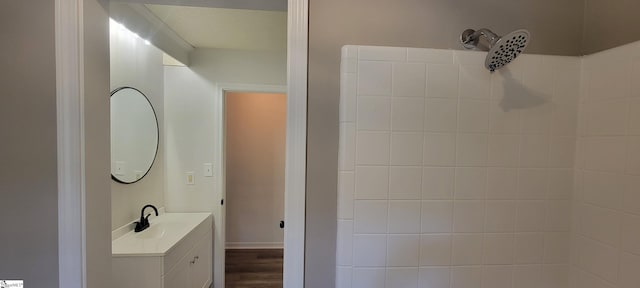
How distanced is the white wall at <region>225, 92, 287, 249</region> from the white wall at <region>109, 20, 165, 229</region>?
110cm

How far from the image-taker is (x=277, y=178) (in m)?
3.52

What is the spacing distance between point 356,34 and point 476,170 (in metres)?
0.67

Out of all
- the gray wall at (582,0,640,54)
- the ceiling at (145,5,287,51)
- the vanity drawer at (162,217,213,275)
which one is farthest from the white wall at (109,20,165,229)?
the gray wall at (582,0,640,54)

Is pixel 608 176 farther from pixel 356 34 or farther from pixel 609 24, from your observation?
pixel 356 34

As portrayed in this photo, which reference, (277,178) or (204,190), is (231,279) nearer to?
(204,190)

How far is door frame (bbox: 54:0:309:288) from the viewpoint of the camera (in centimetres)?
89

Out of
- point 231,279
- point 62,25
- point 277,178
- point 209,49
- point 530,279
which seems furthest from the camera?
point 277,178

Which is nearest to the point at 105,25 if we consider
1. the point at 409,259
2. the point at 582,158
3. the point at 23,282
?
the point at 23,282

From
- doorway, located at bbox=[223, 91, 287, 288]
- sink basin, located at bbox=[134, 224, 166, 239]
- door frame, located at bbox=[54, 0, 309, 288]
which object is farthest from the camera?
doorway, located at bbox=[223, 91, 287, 288]

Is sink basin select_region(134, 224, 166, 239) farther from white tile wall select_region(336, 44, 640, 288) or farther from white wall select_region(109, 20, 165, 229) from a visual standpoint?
white tile wall select_region(336, 44, 640, 288)

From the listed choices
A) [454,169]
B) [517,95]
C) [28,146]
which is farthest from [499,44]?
[28,146]

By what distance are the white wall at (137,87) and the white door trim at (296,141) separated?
58.4 inches

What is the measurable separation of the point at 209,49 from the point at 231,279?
2.38 meters

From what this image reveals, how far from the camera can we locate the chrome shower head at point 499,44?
31.0 inches
